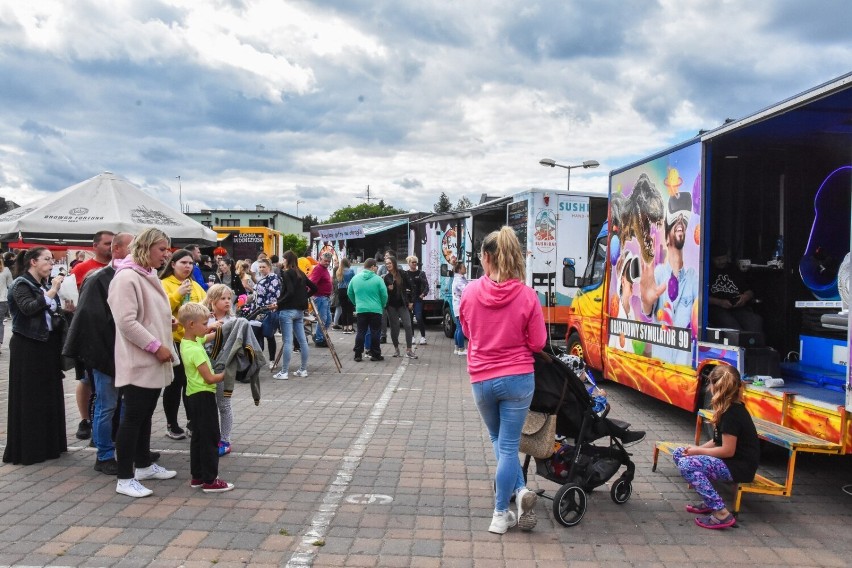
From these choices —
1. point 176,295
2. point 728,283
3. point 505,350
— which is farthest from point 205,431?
point 728,283

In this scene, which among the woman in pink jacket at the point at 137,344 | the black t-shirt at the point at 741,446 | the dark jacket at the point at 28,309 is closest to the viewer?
the black t-shirt at the point at 741,446

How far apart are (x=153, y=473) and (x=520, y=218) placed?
8.52 metres

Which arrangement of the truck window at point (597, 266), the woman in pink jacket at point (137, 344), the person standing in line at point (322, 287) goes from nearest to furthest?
the woman in pink jacket at point (137, 344) < the truck window at point (597, 266) < the person standing in line at point (322, 287)

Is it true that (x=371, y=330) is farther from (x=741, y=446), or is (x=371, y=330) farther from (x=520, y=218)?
(x=741, y=446)

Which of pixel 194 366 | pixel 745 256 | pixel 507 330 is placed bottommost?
pixel 194 366

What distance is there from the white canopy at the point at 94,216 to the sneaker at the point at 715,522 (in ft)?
25.8

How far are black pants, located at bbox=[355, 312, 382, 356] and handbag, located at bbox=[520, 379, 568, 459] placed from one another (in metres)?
7.48

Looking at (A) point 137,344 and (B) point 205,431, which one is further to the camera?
(B) point 205,431

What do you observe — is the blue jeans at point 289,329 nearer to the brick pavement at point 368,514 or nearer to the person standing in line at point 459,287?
the person standing in line at point 459,287

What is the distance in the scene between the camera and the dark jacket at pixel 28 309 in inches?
214

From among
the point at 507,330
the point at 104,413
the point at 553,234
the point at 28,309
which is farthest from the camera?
the point at 553,234

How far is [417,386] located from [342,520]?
5.19m

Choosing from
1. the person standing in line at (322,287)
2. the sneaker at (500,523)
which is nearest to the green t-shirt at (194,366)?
the sneaker at (500,523)

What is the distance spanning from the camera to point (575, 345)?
10.1 m
